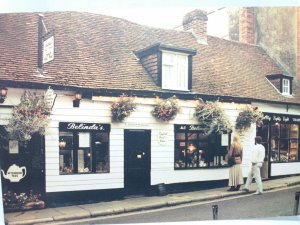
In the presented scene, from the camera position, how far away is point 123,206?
195 inches

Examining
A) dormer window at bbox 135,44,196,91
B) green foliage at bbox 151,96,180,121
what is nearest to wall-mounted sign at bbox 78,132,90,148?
green foliage at bbox 151,96,180,121

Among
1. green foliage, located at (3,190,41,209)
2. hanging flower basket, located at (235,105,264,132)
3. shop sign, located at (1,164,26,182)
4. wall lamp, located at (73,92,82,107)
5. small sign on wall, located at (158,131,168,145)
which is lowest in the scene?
green foliage, located at (3,190,41,209)

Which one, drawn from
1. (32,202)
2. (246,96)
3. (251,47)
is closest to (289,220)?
(246,96)

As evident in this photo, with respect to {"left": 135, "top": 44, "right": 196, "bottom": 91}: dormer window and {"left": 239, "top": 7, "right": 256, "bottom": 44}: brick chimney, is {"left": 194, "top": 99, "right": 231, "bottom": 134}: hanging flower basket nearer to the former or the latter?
{"left": 135, "top": 44, "right": 196, "bottom": 91}: dormer window

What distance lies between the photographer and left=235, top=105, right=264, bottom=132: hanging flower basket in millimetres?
5355

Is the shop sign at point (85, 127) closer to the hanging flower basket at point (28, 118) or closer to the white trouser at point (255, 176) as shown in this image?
the hanging flower basket at point (28, 118)

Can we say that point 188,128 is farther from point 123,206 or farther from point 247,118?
point 123,206

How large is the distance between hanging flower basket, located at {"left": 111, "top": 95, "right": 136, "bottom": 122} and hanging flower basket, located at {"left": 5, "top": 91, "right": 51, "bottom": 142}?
34.3 inches

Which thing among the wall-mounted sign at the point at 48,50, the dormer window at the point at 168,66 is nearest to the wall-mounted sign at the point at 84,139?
the wall-mounted sign at the point at 48,50

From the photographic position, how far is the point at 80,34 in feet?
16.7

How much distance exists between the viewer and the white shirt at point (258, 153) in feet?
17.7

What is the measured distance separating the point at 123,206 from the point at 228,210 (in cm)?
147

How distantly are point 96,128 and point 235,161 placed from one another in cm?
210

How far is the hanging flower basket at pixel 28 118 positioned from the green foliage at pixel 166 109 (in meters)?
1.48
